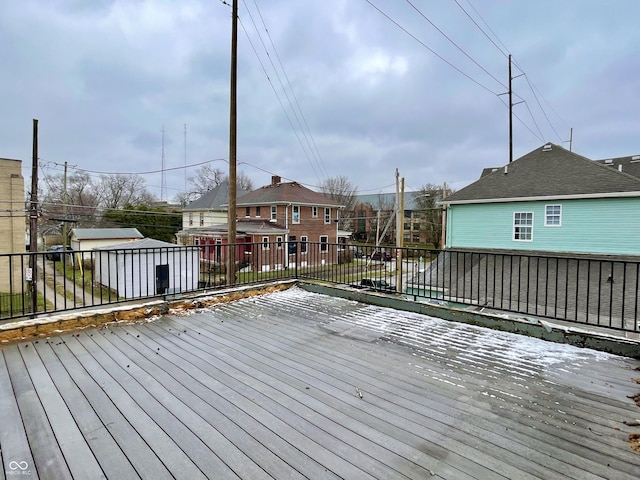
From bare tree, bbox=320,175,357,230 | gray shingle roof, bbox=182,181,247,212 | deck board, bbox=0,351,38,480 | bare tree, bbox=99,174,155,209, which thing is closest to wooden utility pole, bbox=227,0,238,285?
deck board, bbox=0,351,38,480

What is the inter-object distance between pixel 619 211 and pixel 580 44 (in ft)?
16.8

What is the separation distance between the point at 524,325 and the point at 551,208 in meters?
9.82

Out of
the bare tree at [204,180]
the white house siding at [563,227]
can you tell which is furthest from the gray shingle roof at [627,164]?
the bare tree at [204,180]

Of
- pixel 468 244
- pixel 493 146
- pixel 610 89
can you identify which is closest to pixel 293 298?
pixel 468 244

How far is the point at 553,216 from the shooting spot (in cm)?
1106

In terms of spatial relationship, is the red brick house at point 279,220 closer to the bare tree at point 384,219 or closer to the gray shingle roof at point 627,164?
the bare tree at point 384,219

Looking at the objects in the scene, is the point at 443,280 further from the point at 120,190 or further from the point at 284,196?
the point at 120,190

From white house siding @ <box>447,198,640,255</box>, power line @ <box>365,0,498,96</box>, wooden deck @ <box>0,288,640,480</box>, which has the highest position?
power line @ <box>365,0,498,96</box>

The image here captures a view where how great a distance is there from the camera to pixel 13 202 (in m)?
16.4

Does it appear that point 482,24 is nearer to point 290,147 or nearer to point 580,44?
point 580,44

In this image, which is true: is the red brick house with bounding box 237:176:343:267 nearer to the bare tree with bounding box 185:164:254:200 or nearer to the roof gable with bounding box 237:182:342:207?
the roof gable with bounding box 237:182:342:207

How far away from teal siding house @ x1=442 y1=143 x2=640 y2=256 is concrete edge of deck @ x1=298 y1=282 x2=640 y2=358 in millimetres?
8705

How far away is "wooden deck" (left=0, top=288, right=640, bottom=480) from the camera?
1545 mm

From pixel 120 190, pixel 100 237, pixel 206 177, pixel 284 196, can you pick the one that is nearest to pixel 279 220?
pixel 284 196
